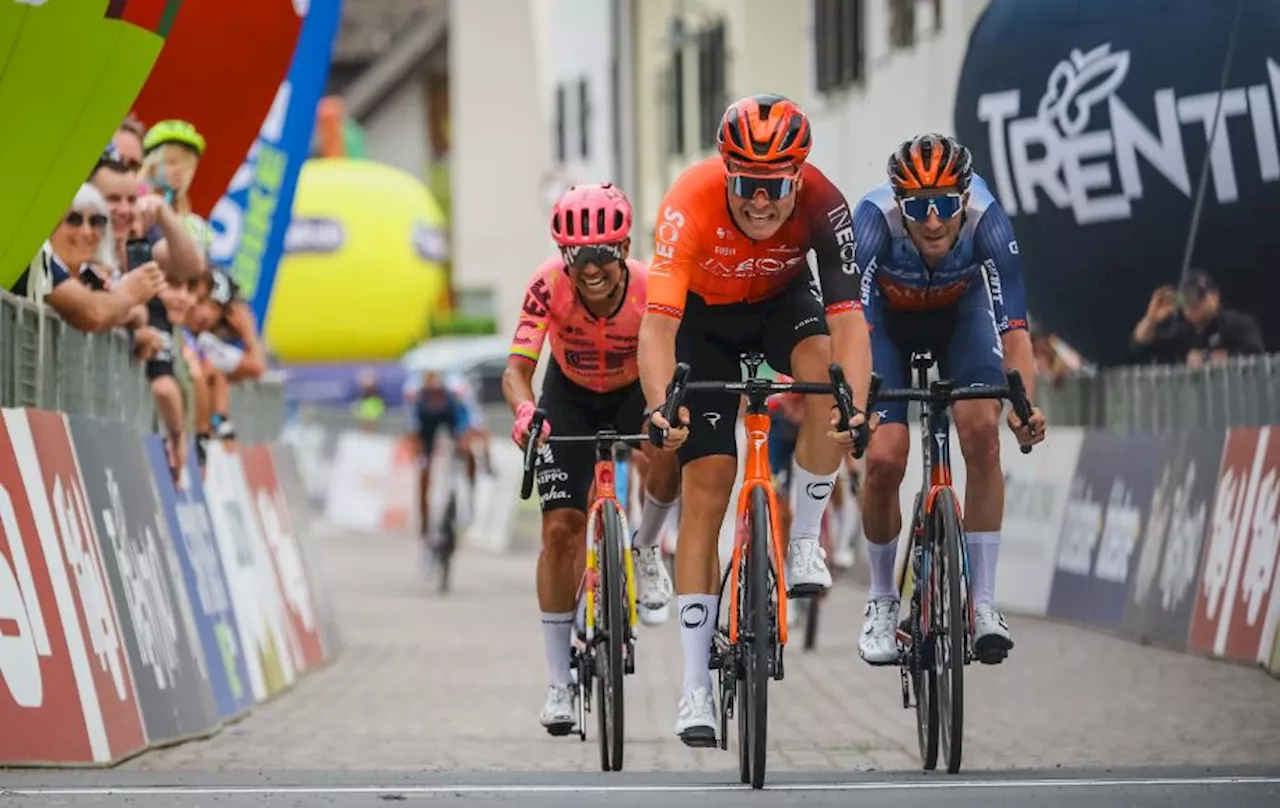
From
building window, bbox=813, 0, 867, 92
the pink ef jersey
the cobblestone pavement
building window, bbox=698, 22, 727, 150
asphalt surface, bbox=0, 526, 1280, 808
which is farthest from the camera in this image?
building window, bbox=698, 22, 727, 150

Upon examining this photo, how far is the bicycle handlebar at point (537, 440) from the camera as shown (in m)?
9.93

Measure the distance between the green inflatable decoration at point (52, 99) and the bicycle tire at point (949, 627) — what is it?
11.6 feet

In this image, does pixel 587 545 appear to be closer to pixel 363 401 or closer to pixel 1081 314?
pixel 1081 314

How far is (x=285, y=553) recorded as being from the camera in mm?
17188

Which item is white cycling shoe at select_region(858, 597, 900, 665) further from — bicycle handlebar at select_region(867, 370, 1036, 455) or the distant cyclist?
the distant cyclist

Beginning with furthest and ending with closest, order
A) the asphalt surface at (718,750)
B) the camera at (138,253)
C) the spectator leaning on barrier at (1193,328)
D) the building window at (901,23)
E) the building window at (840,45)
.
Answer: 1. the building window at (840,45)
2. the building window at (901,23)
3. the spectator leaning on barrier at (1193,328)
4. the camera at (138,253)
5. the asphalt surface at (718,750)

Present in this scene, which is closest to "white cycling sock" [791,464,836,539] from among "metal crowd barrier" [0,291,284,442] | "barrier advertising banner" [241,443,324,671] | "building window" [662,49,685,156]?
"metal crowd barrier" [0,291,284,442]

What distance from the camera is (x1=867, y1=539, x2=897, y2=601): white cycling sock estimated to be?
10.2 metres

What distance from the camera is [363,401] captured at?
4956cm

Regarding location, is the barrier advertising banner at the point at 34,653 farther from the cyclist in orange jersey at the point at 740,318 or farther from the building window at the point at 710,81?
the building window at the point at 710,81

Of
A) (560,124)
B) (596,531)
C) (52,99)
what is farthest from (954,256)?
(560,124)

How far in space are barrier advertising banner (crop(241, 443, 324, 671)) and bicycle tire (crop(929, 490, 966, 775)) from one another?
718 cm

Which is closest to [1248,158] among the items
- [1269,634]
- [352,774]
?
[1269,634]

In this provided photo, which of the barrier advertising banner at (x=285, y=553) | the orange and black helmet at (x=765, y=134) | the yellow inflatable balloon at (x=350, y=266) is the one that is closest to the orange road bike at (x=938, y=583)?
the orange and black helmet at (x=765, y=134)
